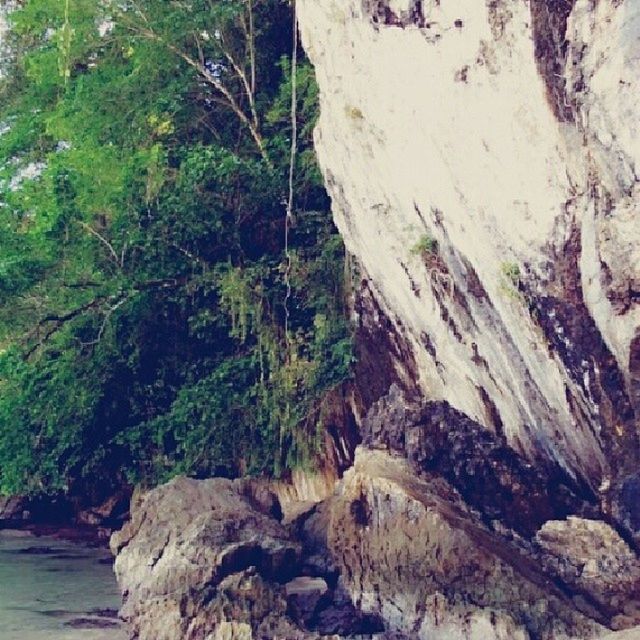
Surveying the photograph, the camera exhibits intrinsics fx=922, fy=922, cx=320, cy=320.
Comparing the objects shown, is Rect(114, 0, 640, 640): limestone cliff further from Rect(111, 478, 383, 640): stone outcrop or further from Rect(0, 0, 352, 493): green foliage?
Rect(0, 0, 352, 493): green foliage

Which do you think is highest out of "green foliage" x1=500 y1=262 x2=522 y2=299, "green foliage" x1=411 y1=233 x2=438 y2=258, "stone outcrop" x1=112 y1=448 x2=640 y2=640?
"green foliage" x1=411 y1=233 x2=438 y2=258

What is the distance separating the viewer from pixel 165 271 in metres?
11.2

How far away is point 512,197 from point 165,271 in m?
6.36

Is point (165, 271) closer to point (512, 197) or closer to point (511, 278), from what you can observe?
point (511, 278)

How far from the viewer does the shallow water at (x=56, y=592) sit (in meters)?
7.10

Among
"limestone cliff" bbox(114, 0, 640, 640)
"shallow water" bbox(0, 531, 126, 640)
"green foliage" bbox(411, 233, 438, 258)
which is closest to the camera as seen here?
"limestone cliff" bbox(114, 0, 640, 640)

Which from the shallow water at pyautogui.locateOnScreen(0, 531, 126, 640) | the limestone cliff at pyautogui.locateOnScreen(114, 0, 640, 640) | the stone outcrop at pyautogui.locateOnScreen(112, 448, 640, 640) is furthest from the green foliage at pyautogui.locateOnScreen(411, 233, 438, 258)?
the shallow water at pyautogui.locateOnScreen(0, 531, 126, 640)

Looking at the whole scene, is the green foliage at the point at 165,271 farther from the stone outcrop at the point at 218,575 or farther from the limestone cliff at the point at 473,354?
the limestone cliff at the point at 473,354

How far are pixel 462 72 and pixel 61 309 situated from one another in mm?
6890

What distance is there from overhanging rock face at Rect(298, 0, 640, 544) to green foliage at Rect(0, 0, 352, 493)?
3073 millimetres

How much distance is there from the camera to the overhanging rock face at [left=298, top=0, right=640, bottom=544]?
4957 millimetres

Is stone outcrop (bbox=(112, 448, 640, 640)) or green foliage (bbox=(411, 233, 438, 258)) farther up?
green foliage (bbox=(411, 233, 438, 258))

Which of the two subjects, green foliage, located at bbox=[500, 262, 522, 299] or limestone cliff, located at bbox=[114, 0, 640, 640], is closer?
limestone cliff, located at bbox=[114, 0, 640, 640]

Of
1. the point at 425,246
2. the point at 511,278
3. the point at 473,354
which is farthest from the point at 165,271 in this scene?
the point at 511,278
